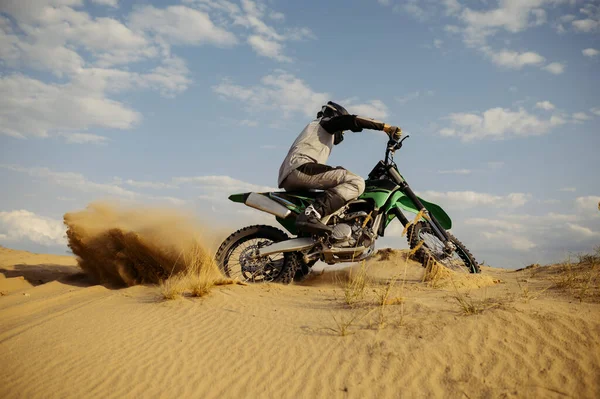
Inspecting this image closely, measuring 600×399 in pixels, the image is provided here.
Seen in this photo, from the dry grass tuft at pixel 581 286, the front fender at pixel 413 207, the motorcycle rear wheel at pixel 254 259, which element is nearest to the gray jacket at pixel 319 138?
the motorcycle rear wheel at pixel 254 259

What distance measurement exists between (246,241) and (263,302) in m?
1.43

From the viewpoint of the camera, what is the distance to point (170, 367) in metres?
3.86

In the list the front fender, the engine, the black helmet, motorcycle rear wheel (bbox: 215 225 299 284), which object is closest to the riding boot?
the engine

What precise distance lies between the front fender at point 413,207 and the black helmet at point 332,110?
1.49 meters

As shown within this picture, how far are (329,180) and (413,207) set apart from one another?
154cm

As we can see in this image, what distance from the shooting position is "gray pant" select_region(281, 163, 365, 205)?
6.12 metres

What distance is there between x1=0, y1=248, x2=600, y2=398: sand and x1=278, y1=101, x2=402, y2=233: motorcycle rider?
3.97 feet

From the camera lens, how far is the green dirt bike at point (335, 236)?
618 centimetres

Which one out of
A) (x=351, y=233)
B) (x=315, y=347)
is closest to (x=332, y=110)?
(x=351, y=233)

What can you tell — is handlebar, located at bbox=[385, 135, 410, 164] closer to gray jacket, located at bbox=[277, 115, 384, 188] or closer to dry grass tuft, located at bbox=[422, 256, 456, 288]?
gray jacket, located at bbox=[277, 115, 384, 188]

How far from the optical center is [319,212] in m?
6.12

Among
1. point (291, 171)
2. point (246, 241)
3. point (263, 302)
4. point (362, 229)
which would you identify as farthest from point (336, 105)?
point (263, 302)

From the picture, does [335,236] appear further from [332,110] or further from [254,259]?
[332,110]

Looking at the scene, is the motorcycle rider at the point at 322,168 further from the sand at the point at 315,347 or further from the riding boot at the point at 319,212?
the sand at the point at 315,347
